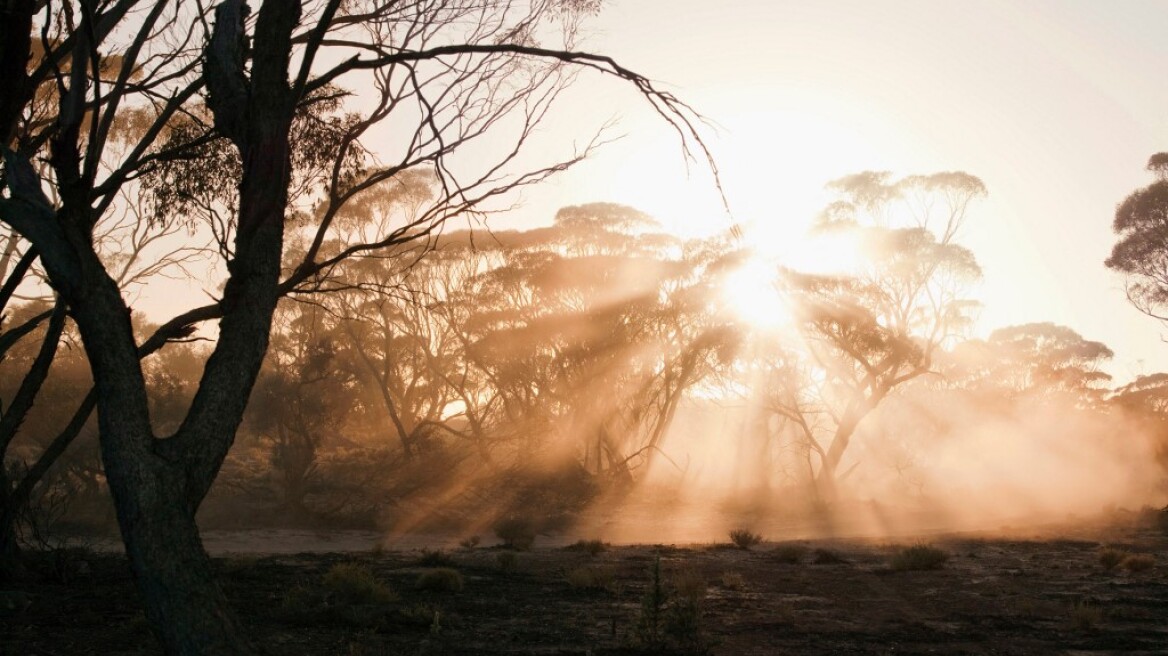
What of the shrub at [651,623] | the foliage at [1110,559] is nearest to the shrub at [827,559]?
the foliage at [1110,559]

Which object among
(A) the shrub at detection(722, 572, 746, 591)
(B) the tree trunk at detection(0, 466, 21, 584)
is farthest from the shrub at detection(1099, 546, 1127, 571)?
(B) the tree trunk at detection(0, 466, 21, 584)

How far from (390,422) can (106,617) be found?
1410 inches

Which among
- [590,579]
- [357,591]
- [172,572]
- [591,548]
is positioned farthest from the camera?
[591,548]

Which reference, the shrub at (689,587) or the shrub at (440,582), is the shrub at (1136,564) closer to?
the shrub at (689,587)

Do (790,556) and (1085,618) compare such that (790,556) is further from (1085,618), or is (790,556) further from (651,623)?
(651,623)

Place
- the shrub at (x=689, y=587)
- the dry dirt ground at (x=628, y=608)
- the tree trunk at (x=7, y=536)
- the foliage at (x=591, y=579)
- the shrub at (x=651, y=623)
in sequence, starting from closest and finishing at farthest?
the shrub at (x=651, y=623), the dry dirt ground at (x=628, y=608), the tree trunk at (x=7, y=536), the shrub at (x=689, y=587), the foliage at (x=591, y=579)

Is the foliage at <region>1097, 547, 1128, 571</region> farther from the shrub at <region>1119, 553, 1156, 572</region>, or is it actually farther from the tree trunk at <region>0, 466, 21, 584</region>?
the tree trunk at <region>0, 466, 21, 584</region>

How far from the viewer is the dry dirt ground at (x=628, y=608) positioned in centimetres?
751

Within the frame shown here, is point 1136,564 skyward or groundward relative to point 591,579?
skyward

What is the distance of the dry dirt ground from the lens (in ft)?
24.6

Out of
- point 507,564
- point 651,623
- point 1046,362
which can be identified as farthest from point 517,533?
point 1046,362

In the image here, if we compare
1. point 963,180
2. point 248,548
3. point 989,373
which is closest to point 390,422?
point 248,548

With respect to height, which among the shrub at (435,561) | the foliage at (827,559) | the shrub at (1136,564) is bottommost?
the shrub at (435,561)

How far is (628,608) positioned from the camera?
992 centimetres
